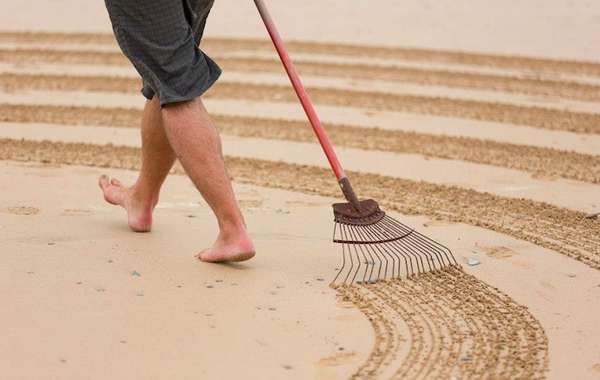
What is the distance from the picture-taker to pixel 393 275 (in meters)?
4.19

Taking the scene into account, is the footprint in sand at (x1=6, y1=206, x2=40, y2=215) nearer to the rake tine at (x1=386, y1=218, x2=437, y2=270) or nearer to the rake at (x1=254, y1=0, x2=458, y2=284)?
the rake at (x1=254, y1=0, x2=458, y2=284)

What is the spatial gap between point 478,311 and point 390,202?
154 centimetres

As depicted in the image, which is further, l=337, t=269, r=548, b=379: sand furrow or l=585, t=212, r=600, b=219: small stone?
l=585, t=212, r=600, b=219: small stone

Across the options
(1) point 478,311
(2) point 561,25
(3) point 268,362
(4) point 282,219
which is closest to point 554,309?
(1) point 478,311

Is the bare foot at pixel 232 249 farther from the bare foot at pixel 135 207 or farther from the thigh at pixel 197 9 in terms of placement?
the thigh at pixel 197 9

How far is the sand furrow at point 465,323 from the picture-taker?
335 cm

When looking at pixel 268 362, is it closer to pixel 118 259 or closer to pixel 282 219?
pixel 118 259

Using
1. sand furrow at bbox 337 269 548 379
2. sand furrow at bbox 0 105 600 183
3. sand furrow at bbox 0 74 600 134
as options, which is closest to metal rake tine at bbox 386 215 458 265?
sand furrow at bbox 337 269 548 379

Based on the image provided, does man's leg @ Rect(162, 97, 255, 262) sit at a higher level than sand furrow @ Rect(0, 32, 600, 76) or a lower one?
higher

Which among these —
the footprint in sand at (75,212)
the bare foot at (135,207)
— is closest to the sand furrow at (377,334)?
the bare foot at (135,207)

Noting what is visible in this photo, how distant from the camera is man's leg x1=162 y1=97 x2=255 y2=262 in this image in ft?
13.3

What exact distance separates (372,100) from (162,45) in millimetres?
3701

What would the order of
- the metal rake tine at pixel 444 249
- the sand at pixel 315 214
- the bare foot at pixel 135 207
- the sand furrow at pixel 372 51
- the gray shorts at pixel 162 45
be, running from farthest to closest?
the sand furrow at pixel 372 51, the bare foot at pixel 135 207, the metal rake tine at pixel 444 249, the gray shorts at pixel 162 45, the sand at pixel 315 214

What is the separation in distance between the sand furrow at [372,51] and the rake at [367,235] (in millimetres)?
4438
